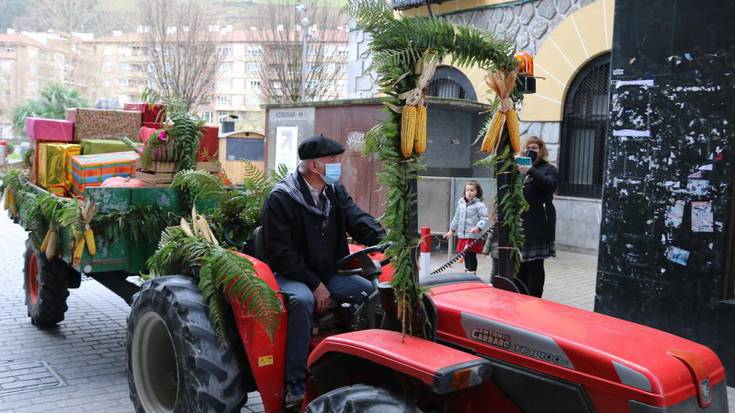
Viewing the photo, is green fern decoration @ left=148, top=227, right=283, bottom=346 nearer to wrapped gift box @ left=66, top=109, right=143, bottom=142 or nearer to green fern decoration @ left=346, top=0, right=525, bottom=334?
green fern decoration @ left=346, top=0, right=525, bottom=334

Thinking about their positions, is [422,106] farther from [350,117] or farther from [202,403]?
A: [350,117]

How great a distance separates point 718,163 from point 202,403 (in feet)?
15.0

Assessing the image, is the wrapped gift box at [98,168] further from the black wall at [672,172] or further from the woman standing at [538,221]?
the black wall at [672,172]

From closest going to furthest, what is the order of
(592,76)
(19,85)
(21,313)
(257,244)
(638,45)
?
(257,244), (638,45), (21,313), (592,76), (19,85)

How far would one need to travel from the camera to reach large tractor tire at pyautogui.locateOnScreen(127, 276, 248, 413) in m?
3.87

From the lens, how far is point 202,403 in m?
3.84

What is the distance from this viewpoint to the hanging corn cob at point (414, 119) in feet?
10.1

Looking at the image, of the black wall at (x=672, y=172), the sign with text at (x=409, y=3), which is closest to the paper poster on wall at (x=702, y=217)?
the black wall at (x=672, y=172)

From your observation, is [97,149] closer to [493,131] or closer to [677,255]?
[493,131]

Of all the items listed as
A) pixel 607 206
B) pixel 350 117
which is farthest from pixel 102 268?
pixel 350 117

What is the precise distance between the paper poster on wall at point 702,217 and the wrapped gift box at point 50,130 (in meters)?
6.17

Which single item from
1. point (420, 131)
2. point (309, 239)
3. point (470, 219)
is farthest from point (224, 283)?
point (470, 219)

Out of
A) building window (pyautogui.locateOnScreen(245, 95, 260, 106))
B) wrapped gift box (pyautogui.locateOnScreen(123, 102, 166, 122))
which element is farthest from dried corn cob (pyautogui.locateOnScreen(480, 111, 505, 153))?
building window (pyautogui.locateOnScreen(245, 95, 260, 106))

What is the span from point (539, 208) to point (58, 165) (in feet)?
16.3
